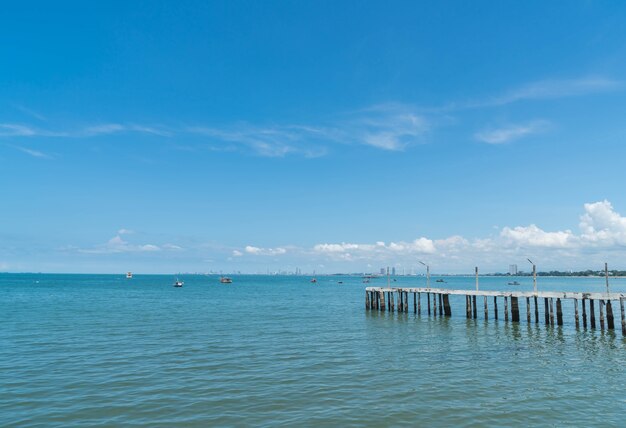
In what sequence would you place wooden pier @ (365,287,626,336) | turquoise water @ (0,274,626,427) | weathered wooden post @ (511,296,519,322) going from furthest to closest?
1. weathered wooden post @ (511,296,519,322)
2. wooden pier @ (365,287,626,336)
3. turquoise water @ (0,274,626,427)

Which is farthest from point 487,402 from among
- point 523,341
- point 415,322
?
point 415,322

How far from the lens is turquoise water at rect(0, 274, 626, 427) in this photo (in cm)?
1571

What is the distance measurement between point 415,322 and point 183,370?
28.8 m

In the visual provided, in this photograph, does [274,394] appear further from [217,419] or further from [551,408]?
[551,408]

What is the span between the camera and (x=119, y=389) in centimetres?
1878

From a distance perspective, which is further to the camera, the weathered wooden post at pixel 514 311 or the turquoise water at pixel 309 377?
the weathered wooden post at pixel 514 311

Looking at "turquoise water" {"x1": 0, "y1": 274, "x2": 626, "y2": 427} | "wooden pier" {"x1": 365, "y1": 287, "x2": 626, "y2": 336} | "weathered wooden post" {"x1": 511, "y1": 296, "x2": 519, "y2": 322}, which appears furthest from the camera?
"weathered wooden post" {"x1": 511, "y1": 296, "x2": 519, "y2": 322}

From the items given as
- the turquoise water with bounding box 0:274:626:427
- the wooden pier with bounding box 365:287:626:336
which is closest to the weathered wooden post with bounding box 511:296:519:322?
the wooden pier with bounding box 365:287:626:336

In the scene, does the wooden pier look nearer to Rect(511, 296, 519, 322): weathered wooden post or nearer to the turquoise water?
Rect(511, 296, 519, 322): weathered wooden post

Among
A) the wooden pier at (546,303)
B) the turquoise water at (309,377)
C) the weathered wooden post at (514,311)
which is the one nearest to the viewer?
the turquoise water at (309,377)

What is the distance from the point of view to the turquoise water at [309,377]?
15.7 m

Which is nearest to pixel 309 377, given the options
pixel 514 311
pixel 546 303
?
pixel 546 303

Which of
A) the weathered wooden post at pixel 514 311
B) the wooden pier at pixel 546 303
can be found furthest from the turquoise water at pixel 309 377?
the weathered wooden post at pixel 514 311

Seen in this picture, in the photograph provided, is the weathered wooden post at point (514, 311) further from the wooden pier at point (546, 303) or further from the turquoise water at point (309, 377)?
the turquoise water at point (309, 377)
